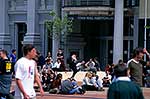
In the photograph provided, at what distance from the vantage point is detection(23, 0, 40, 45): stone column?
5059cm

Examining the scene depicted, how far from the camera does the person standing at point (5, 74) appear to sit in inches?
580

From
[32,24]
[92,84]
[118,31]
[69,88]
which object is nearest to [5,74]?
[69,88]

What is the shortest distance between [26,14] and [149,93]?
2883cm

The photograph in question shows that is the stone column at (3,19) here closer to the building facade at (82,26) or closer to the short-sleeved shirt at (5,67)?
the building facade at (82,26)

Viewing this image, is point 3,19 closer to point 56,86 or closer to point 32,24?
point 32,24

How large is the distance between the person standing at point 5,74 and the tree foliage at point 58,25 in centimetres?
3017

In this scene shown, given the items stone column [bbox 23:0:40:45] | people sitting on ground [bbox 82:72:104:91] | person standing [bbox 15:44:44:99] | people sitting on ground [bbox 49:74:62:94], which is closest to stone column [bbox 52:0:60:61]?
stone column [bbox 23:0:40:45]

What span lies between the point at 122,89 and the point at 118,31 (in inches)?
1461

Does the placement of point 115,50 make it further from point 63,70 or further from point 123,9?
point 63,70

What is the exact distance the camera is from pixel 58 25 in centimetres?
4550

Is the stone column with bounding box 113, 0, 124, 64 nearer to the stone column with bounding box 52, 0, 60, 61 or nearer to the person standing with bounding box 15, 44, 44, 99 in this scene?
the stone column with bounding box 52, 0, 60, 61

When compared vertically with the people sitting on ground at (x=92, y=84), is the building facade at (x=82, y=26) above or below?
above

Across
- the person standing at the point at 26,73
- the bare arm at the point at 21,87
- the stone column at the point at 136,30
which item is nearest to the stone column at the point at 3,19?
the stone column at the point at 136,30

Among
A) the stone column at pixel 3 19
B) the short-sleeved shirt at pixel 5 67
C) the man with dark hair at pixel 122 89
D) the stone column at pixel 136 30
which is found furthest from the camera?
the stone column at pixel 3 19
